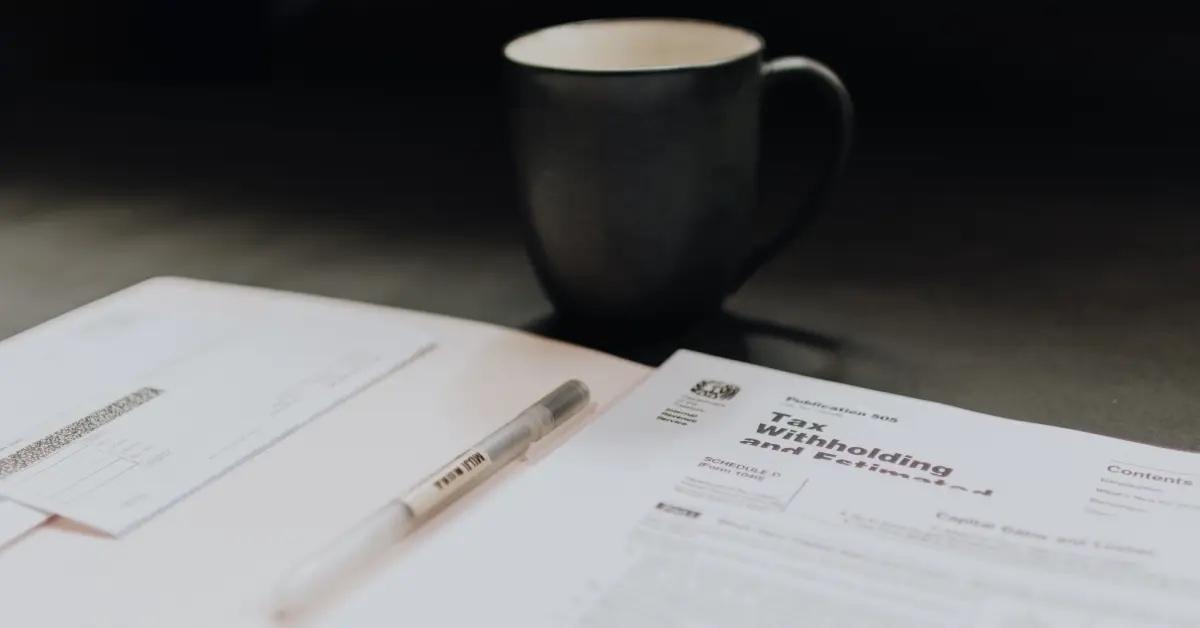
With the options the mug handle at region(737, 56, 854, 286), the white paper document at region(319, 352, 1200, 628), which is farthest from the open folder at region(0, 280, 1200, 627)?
the mug handle at region(737, 56, 854, 286)

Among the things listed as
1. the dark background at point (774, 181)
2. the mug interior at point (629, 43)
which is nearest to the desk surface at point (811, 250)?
the dark background at point (774, 181)

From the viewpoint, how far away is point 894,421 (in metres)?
0.48

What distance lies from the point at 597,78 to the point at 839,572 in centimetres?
25

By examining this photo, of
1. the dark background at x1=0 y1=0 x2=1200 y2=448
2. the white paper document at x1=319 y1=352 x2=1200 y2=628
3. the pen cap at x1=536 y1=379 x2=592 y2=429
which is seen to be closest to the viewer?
the white paper document at x1=319 y1=352 x2=1200 y2=628

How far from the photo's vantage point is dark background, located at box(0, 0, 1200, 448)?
1.96ft

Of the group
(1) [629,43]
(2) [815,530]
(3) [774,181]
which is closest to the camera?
(2) [815,530]

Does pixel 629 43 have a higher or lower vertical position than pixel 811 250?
higher

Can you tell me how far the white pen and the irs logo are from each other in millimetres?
50

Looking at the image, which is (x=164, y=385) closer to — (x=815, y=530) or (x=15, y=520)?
(x=15, y=520)

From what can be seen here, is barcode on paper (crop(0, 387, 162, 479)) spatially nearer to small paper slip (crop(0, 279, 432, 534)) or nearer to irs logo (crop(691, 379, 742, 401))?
small paper slip (crop(0, 279, 432, 534))

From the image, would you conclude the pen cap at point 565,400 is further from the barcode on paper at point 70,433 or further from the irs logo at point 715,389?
the barcode on paper at point 70,433

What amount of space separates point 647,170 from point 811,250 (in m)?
0.22

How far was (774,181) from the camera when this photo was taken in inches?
33.1

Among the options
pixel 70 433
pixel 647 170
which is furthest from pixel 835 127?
pixel 70 433
